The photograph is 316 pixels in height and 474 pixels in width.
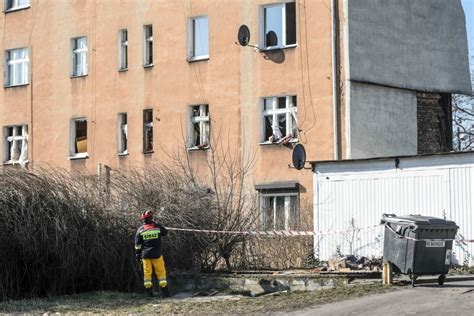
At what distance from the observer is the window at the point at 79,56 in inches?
1432

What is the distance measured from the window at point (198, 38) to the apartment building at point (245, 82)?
0.05 meters

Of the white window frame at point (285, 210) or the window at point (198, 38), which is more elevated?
the window at point (198, 38)

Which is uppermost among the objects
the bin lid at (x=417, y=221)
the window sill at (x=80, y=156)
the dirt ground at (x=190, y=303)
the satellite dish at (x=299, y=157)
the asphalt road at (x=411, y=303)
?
the window sill at (x=80, y=156)

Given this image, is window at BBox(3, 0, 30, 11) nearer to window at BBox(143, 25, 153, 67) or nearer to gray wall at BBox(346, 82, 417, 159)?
window at BBox(143, 25, 153, 67)

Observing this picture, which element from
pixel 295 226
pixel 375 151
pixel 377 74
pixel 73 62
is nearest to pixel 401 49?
pixel 377 74

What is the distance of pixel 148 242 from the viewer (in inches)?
770

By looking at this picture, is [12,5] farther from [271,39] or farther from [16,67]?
[271,39]

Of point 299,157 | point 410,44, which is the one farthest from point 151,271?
point 410,44

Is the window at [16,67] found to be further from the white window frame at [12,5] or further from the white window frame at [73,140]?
the white window frame at [73,140]

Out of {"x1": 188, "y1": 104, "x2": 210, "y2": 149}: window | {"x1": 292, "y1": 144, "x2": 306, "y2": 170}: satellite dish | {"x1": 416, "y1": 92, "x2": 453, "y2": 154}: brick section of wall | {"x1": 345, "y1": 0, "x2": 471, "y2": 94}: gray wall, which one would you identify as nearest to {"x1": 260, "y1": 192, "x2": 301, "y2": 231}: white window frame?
{"x1": 292, "y1": 144, "x2": 306, "y2": 170}: satellite dish

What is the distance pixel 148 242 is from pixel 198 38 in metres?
14.8

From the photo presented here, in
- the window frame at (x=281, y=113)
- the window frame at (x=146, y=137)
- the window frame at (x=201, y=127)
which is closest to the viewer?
the window frame at (x=281, y=113)

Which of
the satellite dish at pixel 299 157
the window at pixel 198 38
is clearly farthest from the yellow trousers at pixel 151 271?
the window at pixel 198 38

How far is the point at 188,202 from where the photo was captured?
23031 millimetres
